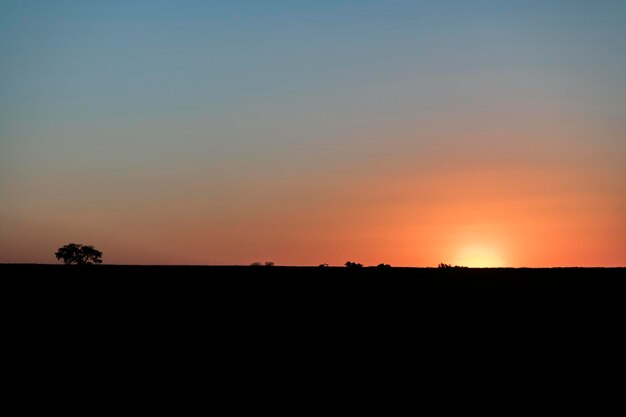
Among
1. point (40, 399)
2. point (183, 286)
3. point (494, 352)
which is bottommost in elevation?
point (40, 399)

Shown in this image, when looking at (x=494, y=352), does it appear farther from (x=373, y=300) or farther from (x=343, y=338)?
(x=373, y=300)

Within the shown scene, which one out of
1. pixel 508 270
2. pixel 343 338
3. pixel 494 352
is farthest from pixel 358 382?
pixel 508 270

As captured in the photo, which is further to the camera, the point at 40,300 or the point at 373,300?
the point at 373,300

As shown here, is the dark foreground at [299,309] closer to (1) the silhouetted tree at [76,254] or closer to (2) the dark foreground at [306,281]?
(2) the dark foreground at [306,281]

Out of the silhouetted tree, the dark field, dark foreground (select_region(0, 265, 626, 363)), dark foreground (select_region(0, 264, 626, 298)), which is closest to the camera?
dark foreground (select_region(0, 265, 626, 363))

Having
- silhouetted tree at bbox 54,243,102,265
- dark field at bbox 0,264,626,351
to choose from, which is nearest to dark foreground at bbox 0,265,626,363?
dark field at bbox 0,264,626,351

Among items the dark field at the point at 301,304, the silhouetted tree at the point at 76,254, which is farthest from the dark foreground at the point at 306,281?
the silhouetted tree at the point at 76,254

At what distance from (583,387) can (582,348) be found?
9.45 ft

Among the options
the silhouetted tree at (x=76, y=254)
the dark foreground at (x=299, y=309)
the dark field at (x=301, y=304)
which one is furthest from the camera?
the silhouetted tree at (x=76, y=254)

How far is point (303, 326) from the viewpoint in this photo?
2066 centimetres

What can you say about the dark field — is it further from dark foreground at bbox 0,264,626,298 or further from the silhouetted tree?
the silhouetted tree

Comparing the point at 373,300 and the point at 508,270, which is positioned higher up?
the point at 508,270

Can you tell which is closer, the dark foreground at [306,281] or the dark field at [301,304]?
the dark field at [301,304]

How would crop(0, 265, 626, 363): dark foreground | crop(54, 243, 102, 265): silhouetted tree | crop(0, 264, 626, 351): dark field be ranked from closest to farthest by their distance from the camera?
crop(0, 265, 626, 363): dark foreground, crop(0, 264, 626, 351): dark field, crop(54, 243, 102, 265): silhouetted tree
